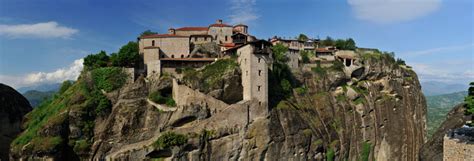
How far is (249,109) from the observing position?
3809cm

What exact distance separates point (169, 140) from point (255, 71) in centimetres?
1129

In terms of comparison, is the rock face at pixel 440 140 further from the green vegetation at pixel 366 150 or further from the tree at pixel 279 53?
the green vegetation at pixel 366 150

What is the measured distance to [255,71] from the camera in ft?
125

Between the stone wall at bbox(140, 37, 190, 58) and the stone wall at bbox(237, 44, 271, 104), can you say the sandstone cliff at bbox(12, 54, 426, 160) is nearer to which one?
the stone wall at bbox(237, 44, 271, 104)

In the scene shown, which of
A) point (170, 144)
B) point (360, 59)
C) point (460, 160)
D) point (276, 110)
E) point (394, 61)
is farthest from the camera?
point (394, 61)

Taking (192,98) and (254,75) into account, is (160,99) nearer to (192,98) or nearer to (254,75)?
Result: (192,98)

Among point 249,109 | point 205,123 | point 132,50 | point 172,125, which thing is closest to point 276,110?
point 249,109

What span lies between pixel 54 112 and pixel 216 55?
62.9ft

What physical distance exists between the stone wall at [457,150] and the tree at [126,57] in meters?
34.6

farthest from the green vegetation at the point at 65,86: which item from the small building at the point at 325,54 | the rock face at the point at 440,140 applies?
the rock face at the point at 440,140

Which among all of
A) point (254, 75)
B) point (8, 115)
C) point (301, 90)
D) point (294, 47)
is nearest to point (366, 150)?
point (301, 90)

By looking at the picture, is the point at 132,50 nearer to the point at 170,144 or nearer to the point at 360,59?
the point at 170,144

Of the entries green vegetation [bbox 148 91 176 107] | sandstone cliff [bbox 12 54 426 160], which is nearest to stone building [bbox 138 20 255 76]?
sandstone cliff [bbox 12 54 426 160]

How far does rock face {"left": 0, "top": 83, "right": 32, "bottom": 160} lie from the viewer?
47250mm
